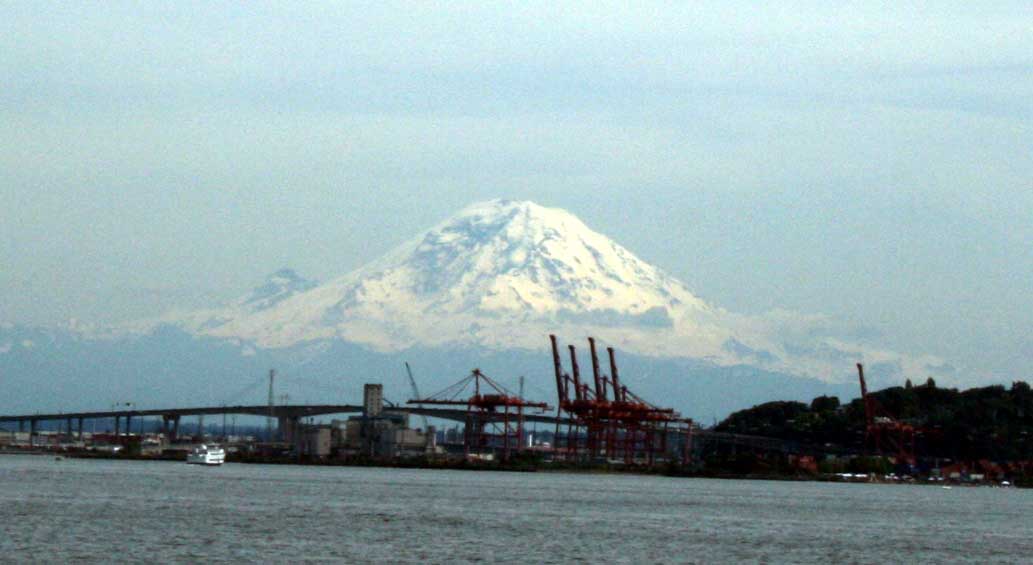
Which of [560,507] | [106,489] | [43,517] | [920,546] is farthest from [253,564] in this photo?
[106,489]

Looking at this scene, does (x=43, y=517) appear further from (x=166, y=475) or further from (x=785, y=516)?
(x=166, y=475)

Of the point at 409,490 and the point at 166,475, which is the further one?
the point at 166,475

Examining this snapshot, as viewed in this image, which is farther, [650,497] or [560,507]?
[650,497]

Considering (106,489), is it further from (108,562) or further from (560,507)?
(108,562)

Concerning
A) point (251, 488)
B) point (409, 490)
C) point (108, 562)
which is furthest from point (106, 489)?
point (108, 562)

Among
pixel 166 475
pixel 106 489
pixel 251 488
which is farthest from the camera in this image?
pixel 166 475

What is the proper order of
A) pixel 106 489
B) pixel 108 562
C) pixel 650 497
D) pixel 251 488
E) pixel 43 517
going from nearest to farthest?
pixel 108 562, pixel 43 517, pixel 106 489, pixel 251 488, pixel 650 497

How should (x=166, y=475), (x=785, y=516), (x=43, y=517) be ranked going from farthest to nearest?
(x=166, y=475) < (x=785, y=516) < (x=43, y=517)
